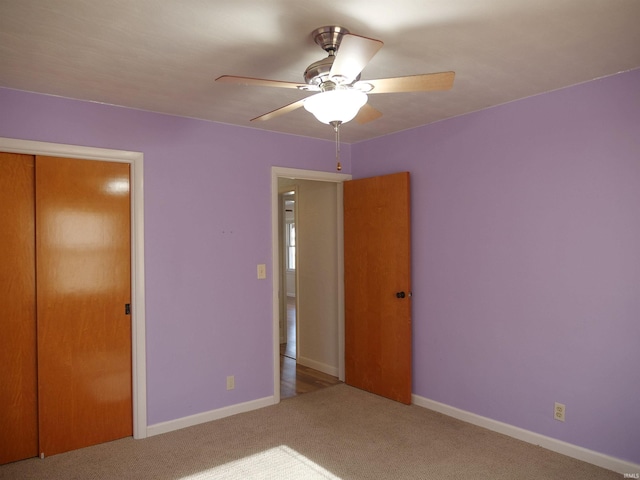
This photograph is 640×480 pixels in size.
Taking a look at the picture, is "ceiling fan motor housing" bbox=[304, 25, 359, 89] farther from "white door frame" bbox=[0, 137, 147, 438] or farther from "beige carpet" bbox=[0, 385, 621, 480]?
"beige carpet" bbox=[0, 385, 621, 480]

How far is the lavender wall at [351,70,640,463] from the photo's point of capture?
2658mm

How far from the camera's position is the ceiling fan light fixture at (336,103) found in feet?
5.82

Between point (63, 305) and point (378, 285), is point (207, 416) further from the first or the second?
point (378, 285)

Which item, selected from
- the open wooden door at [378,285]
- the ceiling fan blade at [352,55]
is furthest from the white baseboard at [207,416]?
the ceiling fan blade at [352,55]

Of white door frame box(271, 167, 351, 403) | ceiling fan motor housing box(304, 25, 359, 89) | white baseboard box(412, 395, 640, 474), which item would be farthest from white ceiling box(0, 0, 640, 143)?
white baseboard box(412, 395, 640, 474)

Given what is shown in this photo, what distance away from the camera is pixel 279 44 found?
213cm

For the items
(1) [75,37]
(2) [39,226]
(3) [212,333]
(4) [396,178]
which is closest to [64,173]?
(2) [39,226]

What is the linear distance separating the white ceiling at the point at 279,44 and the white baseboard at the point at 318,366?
9.26 ft

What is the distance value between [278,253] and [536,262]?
2.10 metres

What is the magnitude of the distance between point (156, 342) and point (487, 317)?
7.96ft

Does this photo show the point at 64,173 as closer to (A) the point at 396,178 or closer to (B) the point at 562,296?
(A) the point at 396,178

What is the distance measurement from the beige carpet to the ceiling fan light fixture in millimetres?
2078

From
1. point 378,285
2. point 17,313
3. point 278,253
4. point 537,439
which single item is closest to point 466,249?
point 378,285

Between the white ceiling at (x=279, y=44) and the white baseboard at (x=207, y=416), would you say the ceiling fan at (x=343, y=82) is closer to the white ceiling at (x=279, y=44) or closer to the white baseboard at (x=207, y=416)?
the white ceiling at (x=279, y=44)
